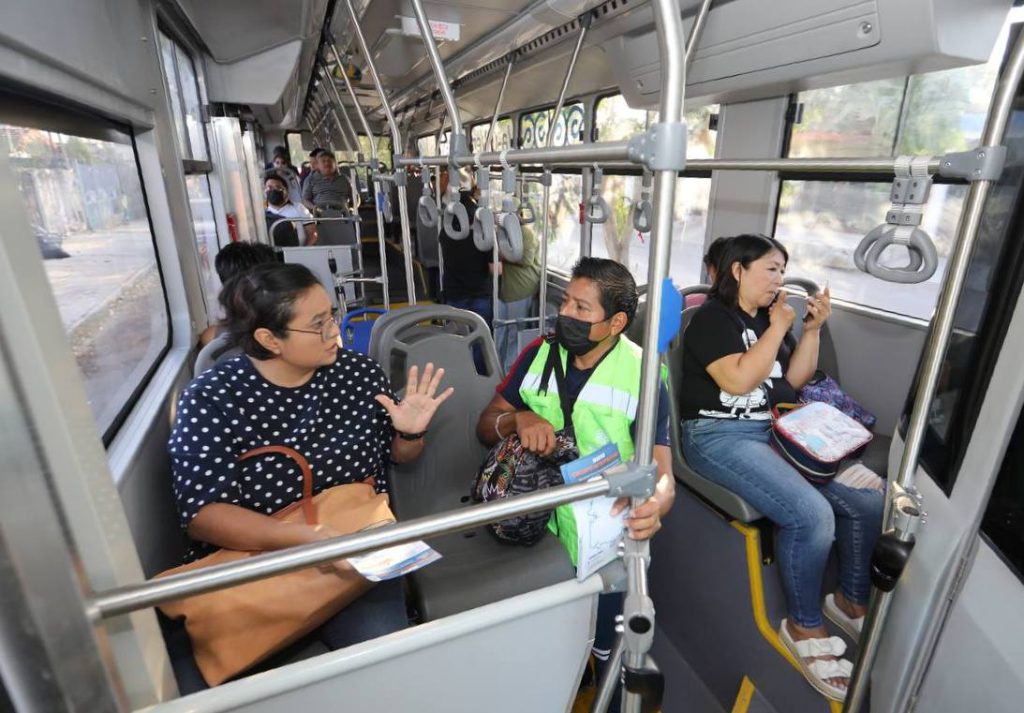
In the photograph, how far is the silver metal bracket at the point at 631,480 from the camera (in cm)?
98

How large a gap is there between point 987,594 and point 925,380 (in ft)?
1.37

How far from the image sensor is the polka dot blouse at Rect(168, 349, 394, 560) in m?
1.40

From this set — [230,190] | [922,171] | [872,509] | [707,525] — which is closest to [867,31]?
[922,171]

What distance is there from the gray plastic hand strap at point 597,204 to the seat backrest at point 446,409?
1.25 metres

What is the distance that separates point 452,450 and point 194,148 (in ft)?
10.4

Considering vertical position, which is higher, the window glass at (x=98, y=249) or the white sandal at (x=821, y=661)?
the window glass at (x=98, y=249)

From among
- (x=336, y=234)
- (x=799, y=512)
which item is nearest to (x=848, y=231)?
(x=799, y=512)

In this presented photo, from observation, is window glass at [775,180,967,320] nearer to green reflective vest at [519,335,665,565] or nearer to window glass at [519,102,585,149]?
green reflective vest at [519,335,665,565]

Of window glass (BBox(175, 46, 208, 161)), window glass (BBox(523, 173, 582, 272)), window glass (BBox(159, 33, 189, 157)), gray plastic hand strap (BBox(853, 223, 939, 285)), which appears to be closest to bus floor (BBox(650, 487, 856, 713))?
gray plastic hand strap (BBox(853, 223, 939, 285))

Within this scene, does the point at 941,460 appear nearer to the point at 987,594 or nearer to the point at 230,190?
the point at 987,594

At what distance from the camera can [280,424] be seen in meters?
1.55

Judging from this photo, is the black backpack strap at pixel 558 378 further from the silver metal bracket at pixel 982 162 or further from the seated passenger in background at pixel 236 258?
the seated passenger in background at pixel 236 258

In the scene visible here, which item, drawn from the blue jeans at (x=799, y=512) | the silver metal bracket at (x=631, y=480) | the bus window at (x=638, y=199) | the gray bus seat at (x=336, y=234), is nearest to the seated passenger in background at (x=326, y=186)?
the gray bus seat at (x=336, y=234)

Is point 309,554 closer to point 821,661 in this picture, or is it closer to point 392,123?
point 821,661
